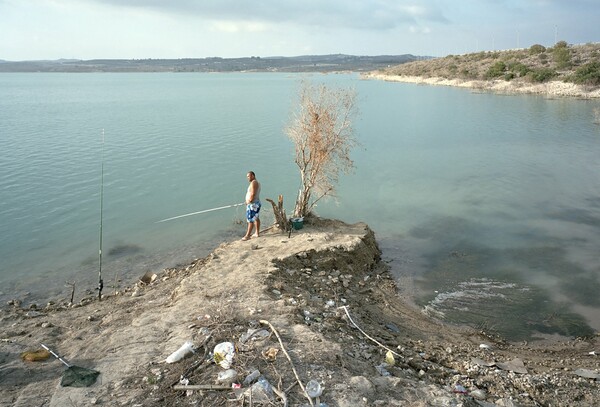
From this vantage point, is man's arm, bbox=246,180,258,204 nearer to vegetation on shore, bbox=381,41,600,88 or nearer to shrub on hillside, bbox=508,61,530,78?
vegetation on shore, bbox=381,41,600,88

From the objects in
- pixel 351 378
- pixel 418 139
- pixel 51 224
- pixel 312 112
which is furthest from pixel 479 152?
pixel 351 378

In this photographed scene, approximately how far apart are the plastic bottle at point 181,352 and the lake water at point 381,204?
5.48m

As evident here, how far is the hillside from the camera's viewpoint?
179 feet

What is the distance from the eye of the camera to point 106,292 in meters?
10.6

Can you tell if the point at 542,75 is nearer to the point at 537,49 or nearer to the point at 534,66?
the point at 534,66

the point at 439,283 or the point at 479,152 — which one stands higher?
the point at 479,152

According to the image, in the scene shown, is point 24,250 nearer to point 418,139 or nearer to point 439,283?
point 439,283

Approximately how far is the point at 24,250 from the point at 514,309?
488 inches

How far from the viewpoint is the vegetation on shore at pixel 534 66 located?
56.2 m

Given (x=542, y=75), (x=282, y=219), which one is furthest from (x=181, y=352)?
(x=542, y=75)

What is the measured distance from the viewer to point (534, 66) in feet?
222

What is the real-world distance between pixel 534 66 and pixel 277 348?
73573mm

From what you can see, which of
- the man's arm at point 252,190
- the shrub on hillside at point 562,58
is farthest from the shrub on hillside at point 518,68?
the man's arm at point 252,190

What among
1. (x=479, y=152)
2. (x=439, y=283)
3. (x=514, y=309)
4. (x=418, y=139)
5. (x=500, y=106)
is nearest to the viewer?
(x=514, y=309)
